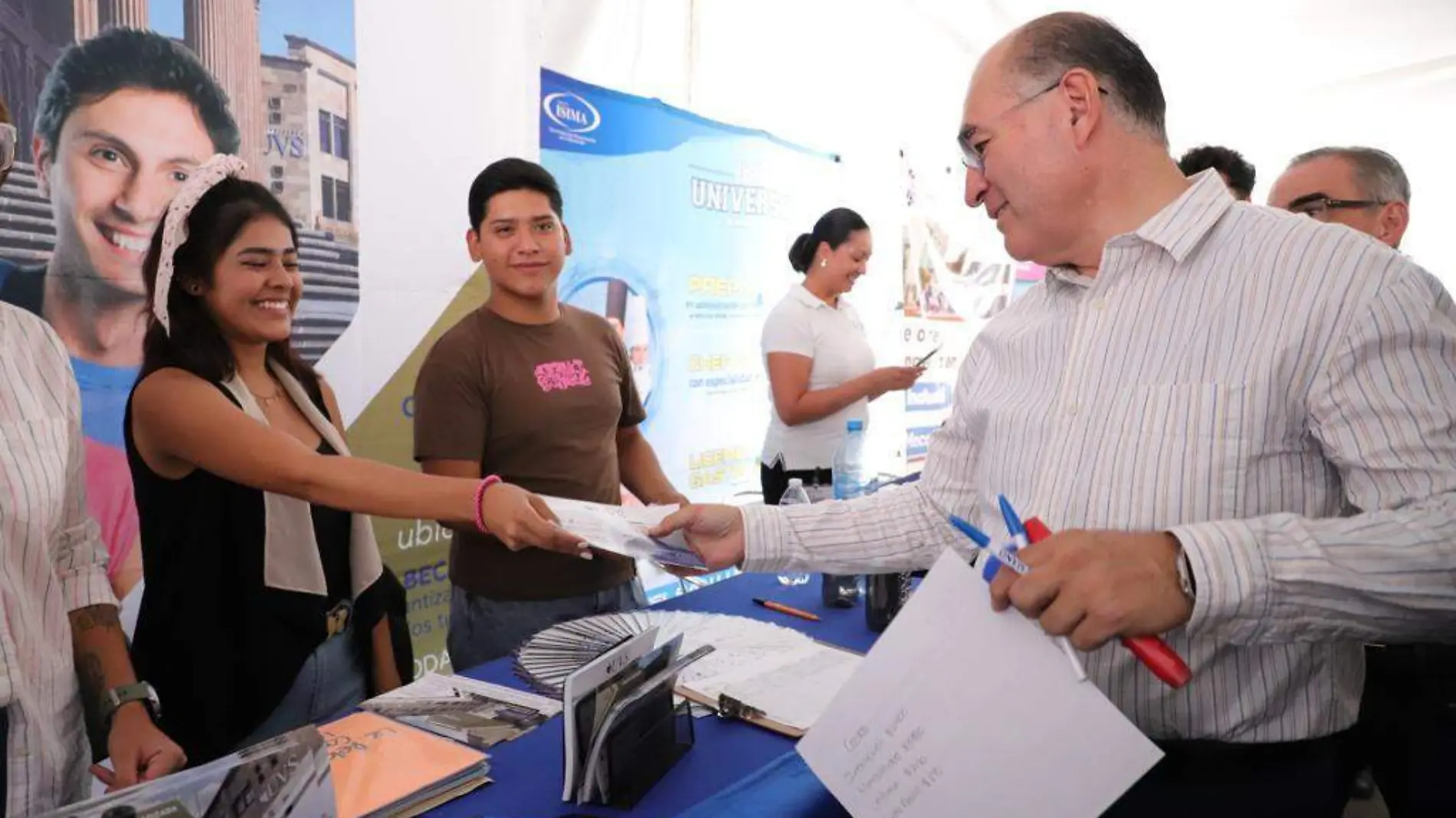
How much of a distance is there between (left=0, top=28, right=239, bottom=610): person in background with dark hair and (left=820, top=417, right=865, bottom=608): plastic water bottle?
1.88m

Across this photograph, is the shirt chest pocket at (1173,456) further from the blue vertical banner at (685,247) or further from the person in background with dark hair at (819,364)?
the blue vertical banner at (685,247)

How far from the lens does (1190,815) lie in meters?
1.11

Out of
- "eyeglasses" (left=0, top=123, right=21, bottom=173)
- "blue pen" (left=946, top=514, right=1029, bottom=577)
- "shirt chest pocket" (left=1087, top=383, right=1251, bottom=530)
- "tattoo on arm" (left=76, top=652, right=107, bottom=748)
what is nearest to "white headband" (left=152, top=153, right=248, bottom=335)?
Result: "eyeglasses" (left=0, top=123, right=21, bottom=173)

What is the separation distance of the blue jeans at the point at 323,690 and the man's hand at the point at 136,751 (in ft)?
0.73

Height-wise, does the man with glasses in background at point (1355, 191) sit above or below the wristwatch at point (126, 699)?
above

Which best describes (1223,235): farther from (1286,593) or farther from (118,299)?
(118,299)

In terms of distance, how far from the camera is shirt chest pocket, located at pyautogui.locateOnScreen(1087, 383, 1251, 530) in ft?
3.52

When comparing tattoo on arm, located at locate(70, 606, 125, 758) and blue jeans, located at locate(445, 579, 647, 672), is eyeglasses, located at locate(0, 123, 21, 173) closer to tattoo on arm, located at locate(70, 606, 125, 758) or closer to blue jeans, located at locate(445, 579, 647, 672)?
tattoo on arm, located at locate(70, 606, 125, 758)

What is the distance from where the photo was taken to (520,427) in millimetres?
2229

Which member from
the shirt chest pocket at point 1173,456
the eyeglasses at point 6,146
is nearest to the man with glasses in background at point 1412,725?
the shirt chest pocket at point 1173,456

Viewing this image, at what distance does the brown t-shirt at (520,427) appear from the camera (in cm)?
218

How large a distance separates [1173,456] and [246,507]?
1656 mm

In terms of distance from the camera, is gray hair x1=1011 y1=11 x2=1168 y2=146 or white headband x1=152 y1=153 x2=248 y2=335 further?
white headband x1=152 y1=153 x2=248 y2=335

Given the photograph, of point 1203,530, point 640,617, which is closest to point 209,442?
point 640,617
